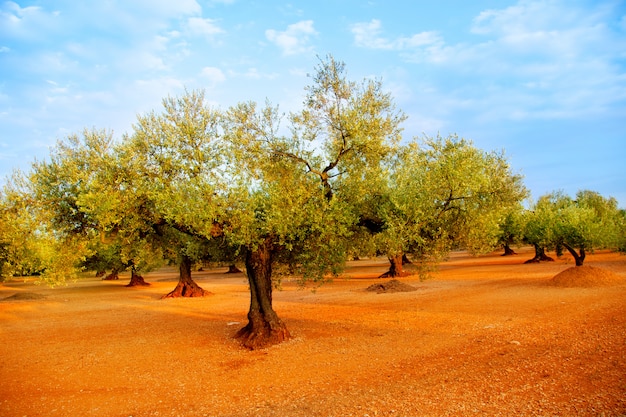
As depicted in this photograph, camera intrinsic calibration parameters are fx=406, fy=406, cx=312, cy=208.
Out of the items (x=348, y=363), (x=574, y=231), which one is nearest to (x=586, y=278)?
(x=574, y=231)

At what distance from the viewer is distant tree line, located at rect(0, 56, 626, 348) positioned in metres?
14.8

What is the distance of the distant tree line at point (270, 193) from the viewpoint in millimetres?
14844

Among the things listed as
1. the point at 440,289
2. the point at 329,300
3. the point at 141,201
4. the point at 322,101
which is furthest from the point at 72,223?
the point at 440,289

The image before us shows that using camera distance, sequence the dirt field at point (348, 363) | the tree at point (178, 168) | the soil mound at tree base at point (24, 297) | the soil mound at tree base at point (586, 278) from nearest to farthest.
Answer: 1. the dirt field at point (348, 363)
2. the tree at point (178, 168)
3. the soil mound at tree base at point (586, 278)
4. the soil mound at tree base at point (24, 297)

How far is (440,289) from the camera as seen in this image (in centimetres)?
3256

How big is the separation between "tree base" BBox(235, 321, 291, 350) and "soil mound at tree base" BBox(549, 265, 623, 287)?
2176 centimetres

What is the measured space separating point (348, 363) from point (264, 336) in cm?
460

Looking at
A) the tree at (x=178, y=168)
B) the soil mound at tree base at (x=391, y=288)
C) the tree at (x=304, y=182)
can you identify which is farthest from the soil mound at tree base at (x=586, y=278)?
the tree at (x=178, y=168)

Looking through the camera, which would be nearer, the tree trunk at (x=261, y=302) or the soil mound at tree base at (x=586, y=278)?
→ the tree trunk at (x=261, y=302)

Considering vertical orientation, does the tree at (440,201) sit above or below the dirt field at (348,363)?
above

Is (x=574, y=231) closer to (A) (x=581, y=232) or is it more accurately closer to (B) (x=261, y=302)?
(A) (x=581, y=232)

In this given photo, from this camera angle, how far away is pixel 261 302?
16.7 meters

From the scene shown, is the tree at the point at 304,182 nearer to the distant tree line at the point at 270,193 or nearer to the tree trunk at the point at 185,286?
the distant tree line at the point at 270,193

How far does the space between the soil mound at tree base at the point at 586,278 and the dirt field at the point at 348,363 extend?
2989 millimetres
